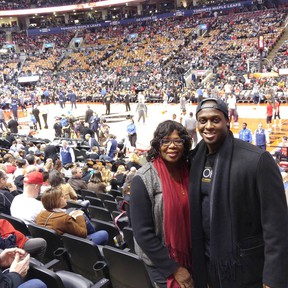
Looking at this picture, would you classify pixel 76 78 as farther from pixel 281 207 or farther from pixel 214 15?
pixel 281 207

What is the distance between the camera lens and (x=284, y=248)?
209cm

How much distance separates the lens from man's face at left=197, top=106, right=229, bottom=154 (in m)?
2.27

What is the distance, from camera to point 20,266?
260 cm

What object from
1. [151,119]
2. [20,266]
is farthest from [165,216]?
[151,119]

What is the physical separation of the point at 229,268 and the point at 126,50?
38.8m

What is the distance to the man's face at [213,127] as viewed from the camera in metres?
2.27

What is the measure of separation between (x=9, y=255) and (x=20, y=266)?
24cm

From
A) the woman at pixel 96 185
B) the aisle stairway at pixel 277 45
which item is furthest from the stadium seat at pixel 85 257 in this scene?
the aisle stairway at pixel 277 45

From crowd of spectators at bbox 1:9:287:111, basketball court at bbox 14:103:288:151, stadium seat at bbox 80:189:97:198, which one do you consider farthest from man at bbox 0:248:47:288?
crowd of spectators at bbox 1:9:287:111

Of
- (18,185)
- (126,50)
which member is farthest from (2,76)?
(18,185)

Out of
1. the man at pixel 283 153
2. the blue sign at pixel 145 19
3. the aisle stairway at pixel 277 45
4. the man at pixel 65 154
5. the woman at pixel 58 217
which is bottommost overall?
the man at pixel 283 153

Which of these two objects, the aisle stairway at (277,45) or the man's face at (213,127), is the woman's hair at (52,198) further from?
the aisle stairway at (277,45)

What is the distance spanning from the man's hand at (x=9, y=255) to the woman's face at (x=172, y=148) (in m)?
1.22

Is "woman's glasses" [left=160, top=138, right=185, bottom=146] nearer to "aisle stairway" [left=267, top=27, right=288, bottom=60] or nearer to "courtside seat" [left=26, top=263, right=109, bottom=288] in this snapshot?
"courtside seat" [left=26, top=263, right=109, bottom=288]
